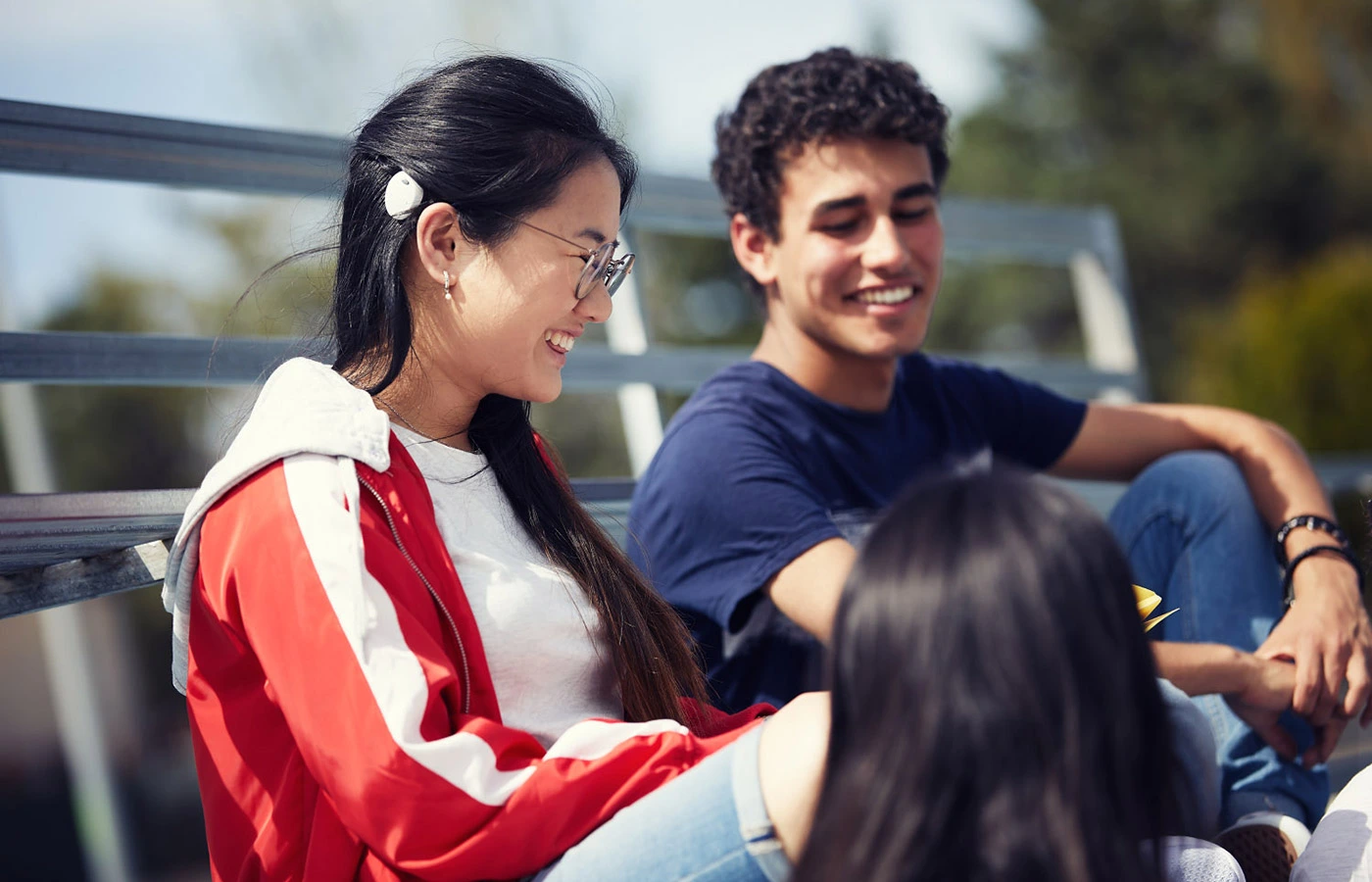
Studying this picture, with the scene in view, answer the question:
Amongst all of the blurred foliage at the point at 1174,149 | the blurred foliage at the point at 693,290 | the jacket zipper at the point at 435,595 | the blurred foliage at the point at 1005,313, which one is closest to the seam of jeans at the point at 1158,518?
the jacket zipper at the point at 435,595

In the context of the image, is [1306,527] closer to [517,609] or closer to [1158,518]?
[1158,518]

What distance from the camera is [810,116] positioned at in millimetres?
2262

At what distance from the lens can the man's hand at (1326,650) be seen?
6.40ft

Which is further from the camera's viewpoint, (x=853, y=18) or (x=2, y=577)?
(x=853, y=18)

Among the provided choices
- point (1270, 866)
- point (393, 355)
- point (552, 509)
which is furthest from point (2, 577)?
point (1270, 866)

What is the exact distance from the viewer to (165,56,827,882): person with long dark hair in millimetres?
1206

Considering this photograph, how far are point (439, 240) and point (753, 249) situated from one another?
95 centimetres

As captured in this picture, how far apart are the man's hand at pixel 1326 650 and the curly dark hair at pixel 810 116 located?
98cm

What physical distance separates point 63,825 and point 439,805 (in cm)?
1362

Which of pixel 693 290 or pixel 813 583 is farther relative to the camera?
pixel 693 290

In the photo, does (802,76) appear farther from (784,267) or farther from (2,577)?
(2,577)

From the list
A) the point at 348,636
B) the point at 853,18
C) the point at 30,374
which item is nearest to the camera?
the point at 348,636

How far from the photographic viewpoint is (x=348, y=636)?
123 centimetres

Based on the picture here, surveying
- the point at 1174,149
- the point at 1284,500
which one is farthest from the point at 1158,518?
the point at 1174,149
